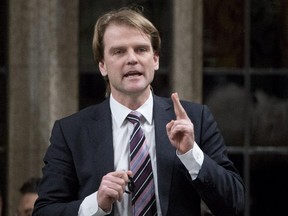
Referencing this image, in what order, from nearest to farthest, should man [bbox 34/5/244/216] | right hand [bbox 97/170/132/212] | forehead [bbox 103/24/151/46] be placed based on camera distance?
right hand [bbox 97/170/132/212] < man [bbox 34/5/244/216] < forehead [bbox 103/24/151/46]

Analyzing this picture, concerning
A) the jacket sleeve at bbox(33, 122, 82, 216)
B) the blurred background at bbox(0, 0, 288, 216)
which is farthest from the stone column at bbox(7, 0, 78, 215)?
the jacket sleeve at bbox(33, 122, 82, 216)

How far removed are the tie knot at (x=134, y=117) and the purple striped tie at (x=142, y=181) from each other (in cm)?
9

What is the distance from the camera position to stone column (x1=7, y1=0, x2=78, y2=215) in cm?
963

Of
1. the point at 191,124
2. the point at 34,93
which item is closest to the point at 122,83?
the point at 191,124

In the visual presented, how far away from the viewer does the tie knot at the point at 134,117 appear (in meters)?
4.69

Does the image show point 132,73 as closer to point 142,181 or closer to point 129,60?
point 129,60

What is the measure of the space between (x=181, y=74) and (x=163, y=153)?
5132mm

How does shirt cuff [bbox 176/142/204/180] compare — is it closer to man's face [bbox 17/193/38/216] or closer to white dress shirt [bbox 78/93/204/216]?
white dress shirt [bbox 78/93/204/216]

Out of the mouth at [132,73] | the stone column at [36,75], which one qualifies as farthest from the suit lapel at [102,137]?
the stone column at [36,75]

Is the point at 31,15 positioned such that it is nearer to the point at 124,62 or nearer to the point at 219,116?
the point at 219,116

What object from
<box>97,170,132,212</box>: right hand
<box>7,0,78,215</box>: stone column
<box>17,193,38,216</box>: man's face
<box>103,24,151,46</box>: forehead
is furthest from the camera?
<box>7,0,78,215</box>: stone column

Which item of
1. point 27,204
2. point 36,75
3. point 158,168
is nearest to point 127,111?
point 158,168

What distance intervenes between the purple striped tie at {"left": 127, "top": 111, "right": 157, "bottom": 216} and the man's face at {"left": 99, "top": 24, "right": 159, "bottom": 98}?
0.22m

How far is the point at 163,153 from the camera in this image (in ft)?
15.2
